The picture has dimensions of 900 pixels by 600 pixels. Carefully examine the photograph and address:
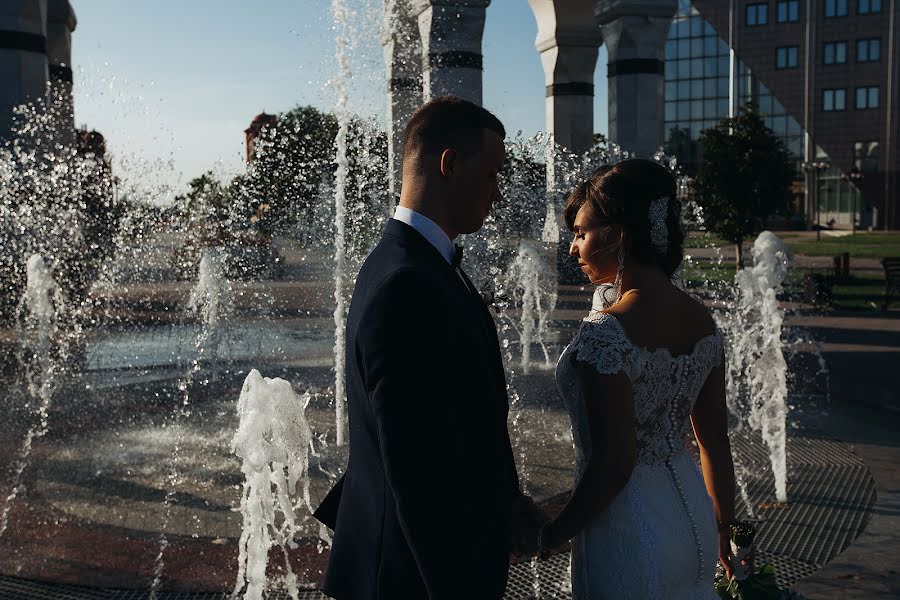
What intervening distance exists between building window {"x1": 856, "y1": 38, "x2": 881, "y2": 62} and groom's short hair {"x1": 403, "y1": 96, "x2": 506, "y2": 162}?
212 feet

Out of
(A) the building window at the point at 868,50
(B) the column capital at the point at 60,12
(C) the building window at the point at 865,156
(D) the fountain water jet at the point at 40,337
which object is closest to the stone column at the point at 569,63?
(B) the column capital at the point at 60,12

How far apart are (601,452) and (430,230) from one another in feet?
2.54

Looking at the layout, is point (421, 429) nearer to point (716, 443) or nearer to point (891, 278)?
point (716, 443)

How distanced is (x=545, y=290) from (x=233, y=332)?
6837 millimetres

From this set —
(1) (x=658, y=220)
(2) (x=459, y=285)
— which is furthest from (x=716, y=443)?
(2) (x=459, y=285)

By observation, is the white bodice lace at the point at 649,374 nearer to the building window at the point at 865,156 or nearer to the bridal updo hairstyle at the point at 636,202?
the bridal updo hairstyle at the point at 636,202

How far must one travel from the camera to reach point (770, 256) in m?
10.9

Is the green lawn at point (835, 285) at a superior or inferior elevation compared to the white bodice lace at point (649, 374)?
inferior

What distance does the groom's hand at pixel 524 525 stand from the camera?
2293 mm

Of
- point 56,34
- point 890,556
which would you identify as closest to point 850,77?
point 56,34

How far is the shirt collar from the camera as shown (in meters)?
2.19

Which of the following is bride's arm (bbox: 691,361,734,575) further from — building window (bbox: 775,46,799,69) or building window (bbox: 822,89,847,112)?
→ building window (bbox: 775,46,799,69)

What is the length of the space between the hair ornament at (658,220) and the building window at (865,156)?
6143 cm

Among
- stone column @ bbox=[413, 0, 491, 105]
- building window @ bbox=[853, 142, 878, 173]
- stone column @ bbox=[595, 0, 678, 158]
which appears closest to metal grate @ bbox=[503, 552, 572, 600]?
stone column @ bbox=[413, 0, 491, 105]
